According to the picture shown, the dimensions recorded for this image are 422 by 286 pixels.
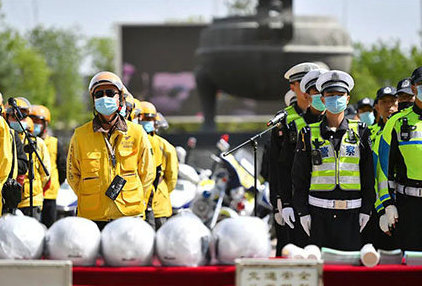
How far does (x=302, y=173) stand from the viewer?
6945mm

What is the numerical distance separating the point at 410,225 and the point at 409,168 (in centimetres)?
42

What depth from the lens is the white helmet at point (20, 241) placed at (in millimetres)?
5336

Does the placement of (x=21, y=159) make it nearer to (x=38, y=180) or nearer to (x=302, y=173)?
(x=38, y=180)

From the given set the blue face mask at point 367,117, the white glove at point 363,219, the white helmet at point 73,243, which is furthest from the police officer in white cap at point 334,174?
the blue face mask at point 367,117

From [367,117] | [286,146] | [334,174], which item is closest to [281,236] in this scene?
[286,146]

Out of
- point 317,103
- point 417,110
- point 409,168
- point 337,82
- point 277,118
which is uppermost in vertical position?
point 337,82

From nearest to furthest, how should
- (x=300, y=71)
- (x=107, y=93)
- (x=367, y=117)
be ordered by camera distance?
(x=107, y=93) < (x=300, y=71) < (x=367, y=117)

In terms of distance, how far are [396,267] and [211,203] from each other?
8291 millimetres

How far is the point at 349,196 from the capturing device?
686 cm

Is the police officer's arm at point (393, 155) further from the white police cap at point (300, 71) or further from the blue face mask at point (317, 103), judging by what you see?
the white police cap at point (300, 71)

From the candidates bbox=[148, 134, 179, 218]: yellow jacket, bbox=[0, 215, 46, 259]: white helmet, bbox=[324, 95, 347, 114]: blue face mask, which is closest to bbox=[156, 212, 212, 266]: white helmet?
bbox=[0, 215, 46, 259]: white helmet

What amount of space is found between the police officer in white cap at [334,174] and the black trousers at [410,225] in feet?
1.14

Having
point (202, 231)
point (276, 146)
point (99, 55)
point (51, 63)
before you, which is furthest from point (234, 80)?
point (99, 55)

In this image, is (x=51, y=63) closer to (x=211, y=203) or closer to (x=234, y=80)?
(x=234, y=80)
